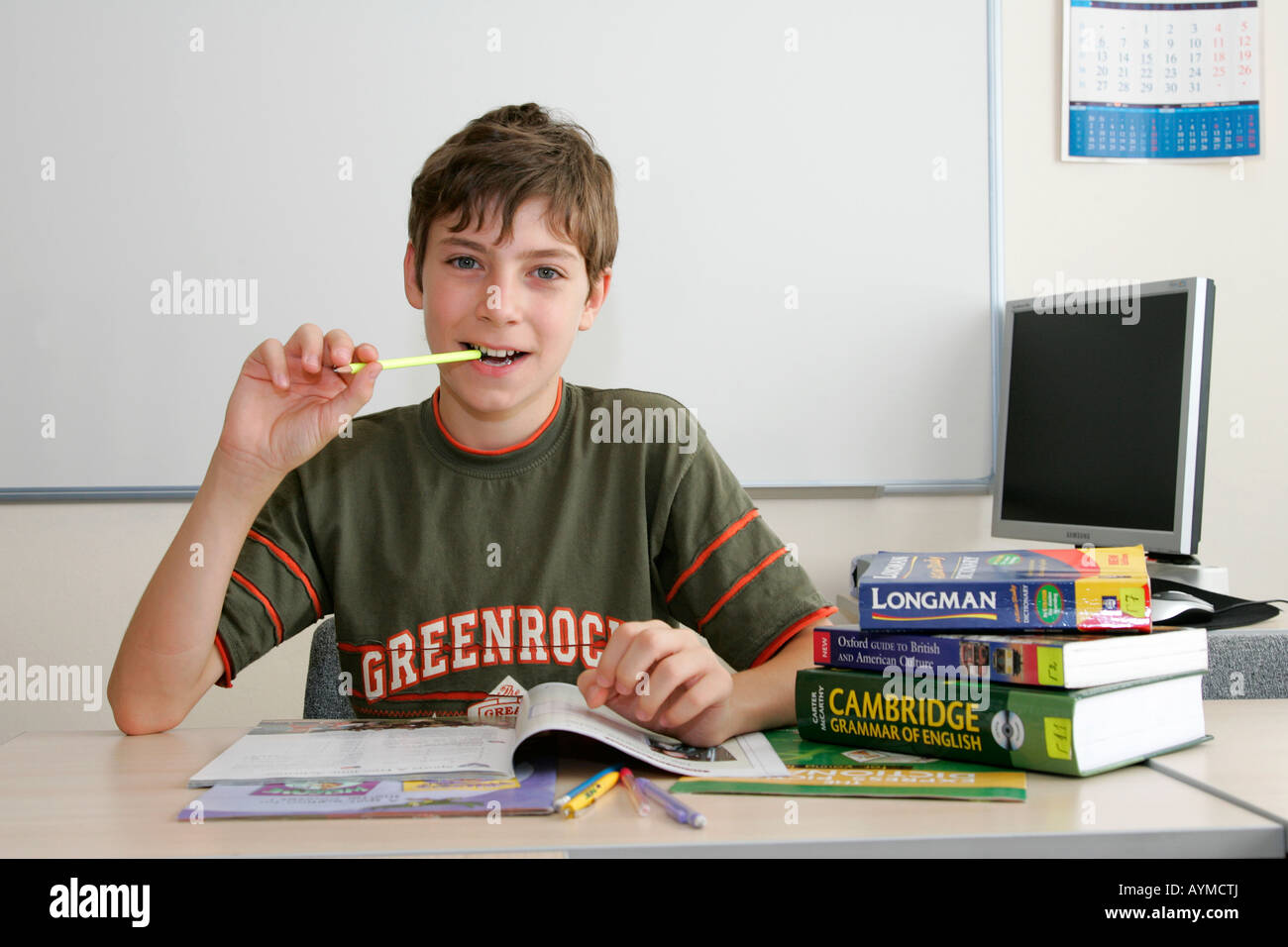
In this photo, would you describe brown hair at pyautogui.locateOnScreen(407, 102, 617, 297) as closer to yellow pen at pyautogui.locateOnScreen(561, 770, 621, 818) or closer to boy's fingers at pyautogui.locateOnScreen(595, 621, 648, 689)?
boy's fingers at pyautogui.locateOnScreen(595, 621, 648, 689)

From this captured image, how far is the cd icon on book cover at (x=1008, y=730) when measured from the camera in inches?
29.8

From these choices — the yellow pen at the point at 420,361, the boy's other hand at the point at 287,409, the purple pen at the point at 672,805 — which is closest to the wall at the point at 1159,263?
the yellow pen at the point at 420,361

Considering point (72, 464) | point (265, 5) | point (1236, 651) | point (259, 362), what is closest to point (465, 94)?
point (265, 5)

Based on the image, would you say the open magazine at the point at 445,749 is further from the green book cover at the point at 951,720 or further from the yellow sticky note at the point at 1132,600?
the yellow sticky note at the point at 1132,600

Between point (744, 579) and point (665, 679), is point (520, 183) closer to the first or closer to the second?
point (744, 579)

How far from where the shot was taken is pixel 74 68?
81.4 inches

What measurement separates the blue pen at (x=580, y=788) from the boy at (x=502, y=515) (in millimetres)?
349

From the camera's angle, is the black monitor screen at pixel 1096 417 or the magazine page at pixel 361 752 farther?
the black monitor screen at pixel 1096 417

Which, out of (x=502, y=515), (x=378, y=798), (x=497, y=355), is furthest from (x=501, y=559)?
(x=378, y=798)

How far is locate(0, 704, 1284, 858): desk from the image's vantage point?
0.61 metres

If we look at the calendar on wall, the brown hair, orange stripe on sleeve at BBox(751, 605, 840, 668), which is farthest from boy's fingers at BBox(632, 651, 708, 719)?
the calendar on wall

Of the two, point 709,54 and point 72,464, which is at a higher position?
point 709,54
